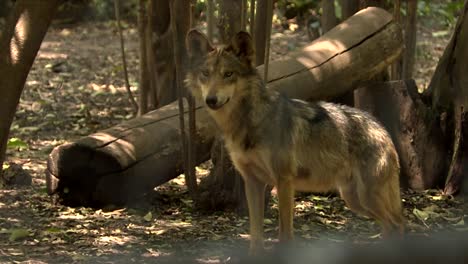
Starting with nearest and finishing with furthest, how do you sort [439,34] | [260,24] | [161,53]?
[260,24] < [161,53] < [439,34]

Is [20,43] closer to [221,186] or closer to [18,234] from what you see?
[18,234]

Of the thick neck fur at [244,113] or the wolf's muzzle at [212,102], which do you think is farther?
the thick neck fur at [244,113]

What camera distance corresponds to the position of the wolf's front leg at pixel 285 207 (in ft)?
22.3

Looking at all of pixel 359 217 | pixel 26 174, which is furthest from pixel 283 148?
pixel 26 174

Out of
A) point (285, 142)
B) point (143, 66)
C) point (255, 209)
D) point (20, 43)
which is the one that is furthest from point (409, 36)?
point (20, 43)

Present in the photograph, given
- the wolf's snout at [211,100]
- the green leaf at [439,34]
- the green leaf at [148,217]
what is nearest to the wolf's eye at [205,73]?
the wolf's snout at [211,100]

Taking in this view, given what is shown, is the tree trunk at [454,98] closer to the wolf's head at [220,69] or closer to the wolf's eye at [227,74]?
the wolf's head at [220,69]

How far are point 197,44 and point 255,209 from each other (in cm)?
142

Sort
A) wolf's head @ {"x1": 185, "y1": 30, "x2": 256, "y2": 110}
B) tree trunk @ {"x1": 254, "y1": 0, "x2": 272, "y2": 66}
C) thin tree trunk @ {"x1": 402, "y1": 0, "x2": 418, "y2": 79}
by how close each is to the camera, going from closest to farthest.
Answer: wolf's head @ {"x1": 185, "y1": 30, "x2": 256, "y2": 110} < tree trunk @ {"x1": 254, "y1": 0, "x2": 272, "y2": 66} < thin tree trunk @ {"x1": 402, "y1": 0, "x2": 418, "y2": 79}

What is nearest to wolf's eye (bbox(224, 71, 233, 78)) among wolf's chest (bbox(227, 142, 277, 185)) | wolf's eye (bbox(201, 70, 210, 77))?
wolf's eye (bbox(201, 70, 210, 77))

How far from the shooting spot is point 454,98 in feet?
30.4

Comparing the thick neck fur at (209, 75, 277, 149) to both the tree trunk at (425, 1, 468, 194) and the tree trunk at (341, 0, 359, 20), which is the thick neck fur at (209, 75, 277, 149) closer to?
the tree trunk at (425, 1, 468, 194)

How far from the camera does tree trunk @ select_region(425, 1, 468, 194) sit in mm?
8898

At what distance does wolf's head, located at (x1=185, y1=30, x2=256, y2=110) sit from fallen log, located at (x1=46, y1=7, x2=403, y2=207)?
58.4 inches
